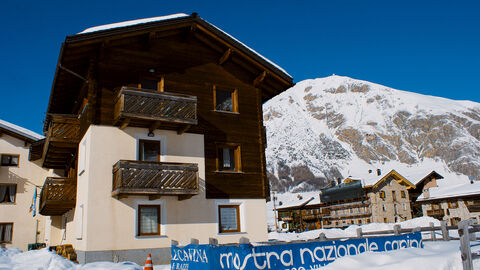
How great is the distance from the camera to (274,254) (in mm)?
9516

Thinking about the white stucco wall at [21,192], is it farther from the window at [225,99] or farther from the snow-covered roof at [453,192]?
the snow-covered roof at [453,192]

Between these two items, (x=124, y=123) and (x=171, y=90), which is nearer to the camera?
(x=124, y=123)

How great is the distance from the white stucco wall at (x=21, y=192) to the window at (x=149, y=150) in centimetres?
1519

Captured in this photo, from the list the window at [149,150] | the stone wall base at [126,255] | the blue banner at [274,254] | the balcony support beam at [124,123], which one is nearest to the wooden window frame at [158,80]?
the balcony support beam at [124,123]

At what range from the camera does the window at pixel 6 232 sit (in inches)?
1127

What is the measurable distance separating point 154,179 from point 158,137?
8.31 feet

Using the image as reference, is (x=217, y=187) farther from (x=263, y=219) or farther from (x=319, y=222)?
(x=319, y=222)

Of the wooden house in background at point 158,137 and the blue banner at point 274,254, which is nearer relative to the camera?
the blue banner at point 274,254

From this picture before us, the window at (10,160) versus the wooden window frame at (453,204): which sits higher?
the window at (10,160)

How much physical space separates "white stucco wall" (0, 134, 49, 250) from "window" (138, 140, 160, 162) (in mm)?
15192

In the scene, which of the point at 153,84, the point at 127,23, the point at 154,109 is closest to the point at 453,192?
the point at 153,84

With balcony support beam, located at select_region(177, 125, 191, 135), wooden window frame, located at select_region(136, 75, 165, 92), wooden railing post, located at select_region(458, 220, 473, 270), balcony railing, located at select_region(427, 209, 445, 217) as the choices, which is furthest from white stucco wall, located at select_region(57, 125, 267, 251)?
balcony railing, located at select_region(427, 209, 445, 217)

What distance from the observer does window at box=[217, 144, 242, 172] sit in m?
20.5

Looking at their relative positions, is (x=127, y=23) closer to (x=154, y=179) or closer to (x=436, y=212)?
(x=154, y=179)
